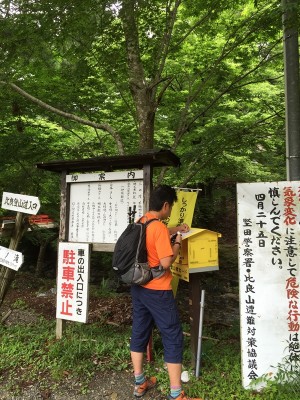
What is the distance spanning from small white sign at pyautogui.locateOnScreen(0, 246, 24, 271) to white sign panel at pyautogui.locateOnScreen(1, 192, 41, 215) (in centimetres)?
66

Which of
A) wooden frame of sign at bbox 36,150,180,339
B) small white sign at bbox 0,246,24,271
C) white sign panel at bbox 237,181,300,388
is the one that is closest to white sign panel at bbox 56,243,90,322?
wooden frame of sign at bbox 36,150,180,339

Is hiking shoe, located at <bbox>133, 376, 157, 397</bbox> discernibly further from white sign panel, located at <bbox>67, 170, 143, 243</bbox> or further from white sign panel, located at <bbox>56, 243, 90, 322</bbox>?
white sign panel, located at <bbox>67, 170, 143, 243</bbox>

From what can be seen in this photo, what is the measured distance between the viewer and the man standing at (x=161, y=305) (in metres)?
3.57

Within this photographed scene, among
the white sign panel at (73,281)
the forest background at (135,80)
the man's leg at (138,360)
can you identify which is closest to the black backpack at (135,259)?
the man's leg at (138,360)

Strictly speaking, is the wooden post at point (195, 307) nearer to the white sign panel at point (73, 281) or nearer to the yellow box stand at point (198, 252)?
the yellow box stand at point (198, 252)

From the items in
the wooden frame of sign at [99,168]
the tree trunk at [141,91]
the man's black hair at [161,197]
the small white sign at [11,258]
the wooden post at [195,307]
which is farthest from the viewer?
the tree trunk at [141,91]

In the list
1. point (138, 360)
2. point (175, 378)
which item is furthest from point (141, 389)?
point (175, 378)

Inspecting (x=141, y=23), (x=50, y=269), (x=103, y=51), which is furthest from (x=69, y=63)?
(x=50, y=269)

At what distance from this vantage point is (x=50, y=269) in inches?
509

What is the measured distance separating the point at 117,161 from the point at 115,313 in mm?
3492

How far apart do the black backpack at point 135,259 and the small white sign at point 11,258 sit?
2207mm

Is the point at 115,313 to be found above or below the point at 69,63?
below

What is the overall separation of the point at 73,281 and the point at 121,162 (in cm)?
205

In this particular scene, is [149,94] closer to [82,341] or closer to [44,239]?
[82,341]
